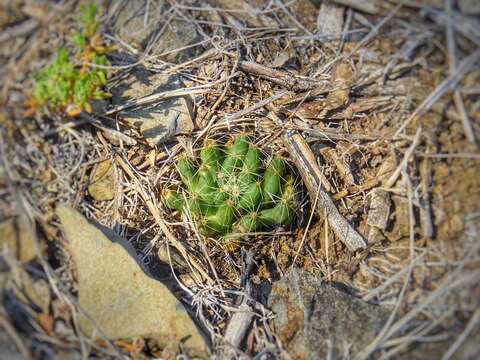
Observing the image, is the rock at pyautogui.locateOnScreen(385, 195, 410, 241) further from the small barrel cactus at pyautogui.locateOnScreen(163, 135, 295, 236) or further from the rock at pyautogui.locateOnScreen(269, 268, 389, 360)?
the small barrel cactus at pyautogui.locateOnScreen(163, 135, 295, 236)

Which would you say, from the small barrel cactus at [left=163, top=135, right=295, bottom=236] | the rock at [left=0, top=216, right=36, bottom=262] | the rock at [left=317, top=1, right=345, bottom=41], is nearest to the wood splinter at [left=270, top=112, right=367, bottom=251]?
the small barrel cactus at [left=163, top=135, right=295, bottom=236]

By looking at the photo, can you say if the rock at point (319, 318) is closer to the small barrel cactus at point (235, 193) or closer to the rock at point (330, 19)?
the small barrel cactus at point (235, 193)

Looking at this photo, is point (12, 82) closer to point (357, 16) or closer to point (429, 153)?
point (357, 16)

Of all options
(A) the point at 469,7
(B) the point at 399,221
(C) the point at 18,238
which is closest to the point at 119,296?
(C) the point at 18,238

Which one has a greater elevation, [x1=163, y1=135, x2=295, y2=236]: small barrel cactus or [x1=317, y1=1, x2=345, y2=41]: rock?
[x1=317, y1=1, x2=345, y2=41]: rock

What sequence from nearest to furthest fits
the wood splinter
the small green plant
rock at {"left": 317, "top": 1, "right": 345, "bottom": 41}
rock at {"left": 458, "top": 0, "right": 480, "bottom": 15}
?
rock at {"left": 458, "top": 0, "right": 480, "bottom": 15}
the small green plant
the wood splinter
rock at {"left": 317, "top": 1, "right": 345, "bottom": 41}

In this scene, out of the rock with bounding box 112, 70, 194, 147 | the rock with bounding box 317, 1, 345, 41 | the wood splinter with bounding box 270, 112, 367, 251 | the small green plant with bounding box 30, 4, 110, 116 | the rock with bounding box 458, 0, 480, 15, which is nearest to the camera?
the rock with bounding box 458, 0, 480, 15

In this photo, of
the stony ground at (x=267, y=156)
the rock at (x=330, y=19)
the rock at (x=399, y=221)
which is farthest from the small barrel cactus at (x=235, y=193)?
the rock at (x=330, y=19)
